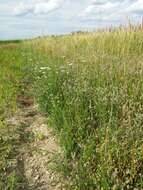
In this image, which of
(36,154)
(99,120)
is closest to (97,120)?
(99,120)

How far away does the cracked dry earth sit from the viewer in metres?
4.37

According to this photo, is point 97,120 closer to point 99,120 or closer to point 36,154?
point 99,120

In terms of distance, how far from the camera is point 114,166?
12.8 feet

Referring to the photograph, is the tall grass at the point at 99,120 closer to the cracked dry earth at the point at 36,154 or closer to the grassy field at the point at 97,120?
the grassy field at the point at 97,120

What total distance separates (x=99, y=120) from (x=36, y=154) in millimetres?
823

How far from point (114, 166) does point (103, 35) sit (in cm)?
806

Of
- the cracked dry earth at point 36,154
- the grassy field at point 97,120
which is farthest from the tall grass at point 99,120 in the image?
the cracked dry earth at point 36,154

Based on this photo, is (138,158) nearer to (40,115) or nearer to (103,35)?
(40,115)

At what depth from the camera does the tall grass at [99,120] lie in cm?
386

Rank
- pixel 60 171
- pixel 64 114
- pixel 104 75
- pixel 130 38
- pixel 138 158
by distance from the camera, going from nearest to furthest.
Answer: pixel 138 158 < pixel 60 171 < pixel 64 114 < pixel 104 75 < pixel 130 38

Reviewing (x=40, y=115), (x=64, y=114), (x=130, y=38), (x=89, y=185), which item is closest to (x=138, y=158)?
(x=89, y=185)

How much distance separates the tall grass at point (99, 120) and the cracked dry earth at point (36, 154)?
190 mm

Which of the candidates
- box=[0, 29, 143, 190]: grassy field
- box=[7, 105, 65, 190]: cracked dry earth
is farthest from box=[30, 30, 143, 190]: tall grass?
box=[7, 105, 65, 190]: cracked dry earth

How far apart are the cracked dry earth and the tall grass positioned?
0.62 feet
